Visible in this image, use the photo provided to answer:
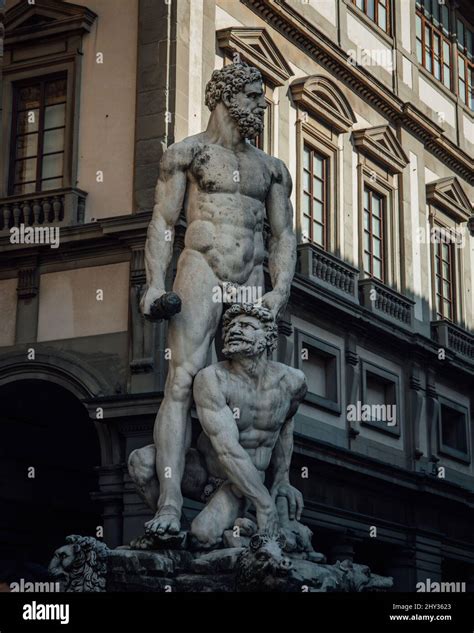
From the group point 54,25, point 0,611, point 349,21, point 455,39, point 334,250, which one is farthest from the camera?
point 455,39

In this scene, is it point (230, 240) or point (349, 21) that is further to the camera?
point (349, 21)

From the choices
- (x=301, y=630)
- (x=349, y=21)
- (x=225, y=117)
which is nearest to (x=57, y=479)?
(x=349, y=21)

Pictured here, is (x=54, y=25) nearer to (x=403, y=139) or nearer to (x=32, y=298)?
(x=32, y=298)

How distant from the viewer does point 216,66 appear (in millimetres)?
21562

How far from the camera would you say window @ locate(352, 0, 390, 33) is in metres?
27.4

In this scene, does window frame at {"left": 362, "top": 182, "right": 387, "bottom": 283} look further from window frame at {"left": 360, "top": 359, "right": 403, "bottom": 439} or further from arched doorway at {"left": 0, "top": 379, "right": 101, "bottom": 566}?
arched doorway at {"left": 0, "top": 379, "right": 101, "bottom": 566}

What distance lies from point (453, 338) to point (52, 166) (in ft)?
32.7

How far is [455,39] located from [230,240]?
22822mm

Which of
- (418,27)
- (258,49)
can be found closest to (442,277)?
(418,27)

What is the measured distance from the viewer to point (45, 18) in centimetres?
2155

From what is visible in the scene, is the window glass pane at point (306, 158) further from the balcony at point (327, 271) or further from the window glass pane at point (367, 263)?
the window glass pane at point (367, 263)

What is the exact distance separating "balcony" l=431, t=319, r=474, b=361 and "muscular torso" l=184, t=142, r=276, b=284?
1800 cm

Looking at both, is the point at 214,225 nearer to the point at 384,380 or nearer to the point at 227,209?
the point at 227,209

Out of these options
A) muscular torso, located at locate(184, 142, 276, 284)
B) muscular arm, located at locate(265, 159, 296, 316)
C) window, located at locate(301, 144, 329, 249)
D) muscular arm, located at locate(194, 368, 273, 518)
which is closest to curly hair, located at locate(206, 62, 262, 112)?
muscular torso, located at locate(184, 142, 276, 284)
